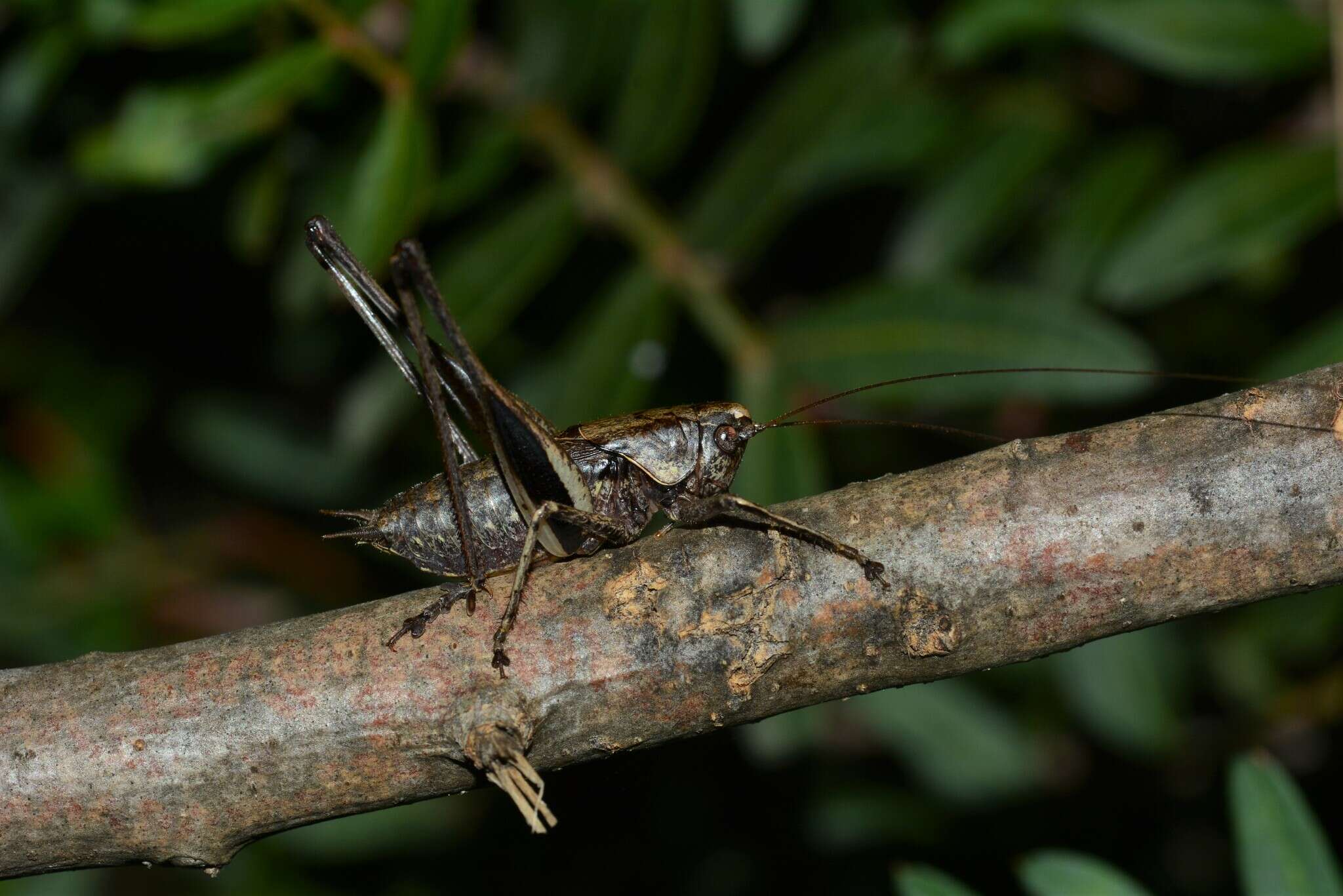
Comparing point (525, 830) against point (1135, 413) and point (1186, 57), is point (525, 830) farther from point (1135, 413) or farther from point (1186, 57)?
point (1186, 57)

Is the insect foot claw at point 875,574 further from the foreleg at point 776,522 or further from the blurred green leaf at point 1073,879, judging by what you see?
the blurred green leaf at point 1073,879

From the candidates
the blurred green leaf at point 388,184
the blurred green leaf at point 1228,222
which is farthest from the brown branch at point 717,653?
the blurred green leaf at point 1228,222

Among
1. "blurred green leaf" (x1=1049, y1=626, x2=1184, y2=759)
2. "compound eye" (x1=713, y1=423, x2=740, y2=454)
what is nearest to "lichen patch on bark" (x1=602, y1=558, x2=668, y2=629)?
"compound eye" (x1=713, y1=423, x2=740, y2=454)

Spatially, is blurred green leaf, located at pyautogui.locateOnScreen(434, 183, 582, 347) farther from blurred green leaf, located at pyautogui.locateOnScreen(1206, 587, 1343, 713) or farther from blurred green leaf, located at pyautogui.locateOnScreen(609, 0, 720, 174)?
blurred green leaf, located at pyautogui.locateOnScreen(1206, 587, 1343, 713)

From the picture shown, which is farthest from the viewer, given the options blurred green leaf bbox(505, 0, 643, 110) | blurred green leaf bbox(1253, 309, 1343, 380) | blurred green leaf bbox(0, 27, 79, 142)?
blurred green leaf bbox(505, 0, 643, 110)

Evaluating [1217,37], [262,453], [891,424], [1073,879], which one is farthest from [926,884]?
[262,453]

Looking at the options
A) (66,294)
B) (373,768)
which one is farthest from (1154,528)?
(66,294)
